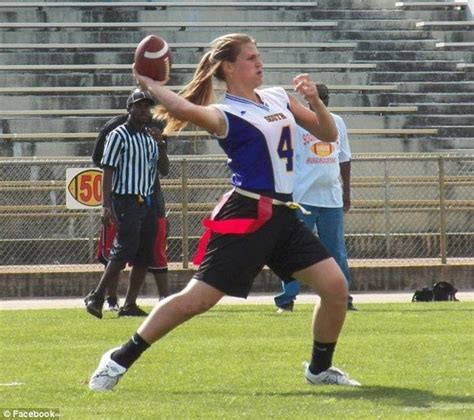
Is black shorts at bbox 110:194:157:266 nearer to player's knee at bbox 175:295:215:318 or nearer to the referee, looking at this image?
the referee

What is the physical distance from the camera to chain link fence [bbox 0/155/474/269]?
18.8 metres

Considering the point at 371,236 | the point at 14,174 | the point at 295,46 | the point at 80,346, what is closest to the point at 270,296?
the point at 371,236

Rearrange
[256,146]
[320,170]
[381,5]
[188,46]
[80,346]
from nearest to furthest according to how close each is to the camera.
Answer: [256,146] → [80,346] → [320,170] → [188,46] → [381,5]

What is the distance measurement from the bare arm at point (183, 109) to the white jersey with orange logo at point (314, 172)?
16.5 feet

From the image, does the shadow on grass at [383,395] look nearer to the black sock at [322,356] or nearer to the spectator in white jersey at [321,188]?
the black sock at [322,356]

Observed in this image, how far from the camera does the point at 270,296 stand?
17016 mm

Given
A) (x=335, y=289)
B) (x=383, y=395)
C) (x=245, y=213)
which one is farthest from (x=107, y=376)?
(x=383, y=395)

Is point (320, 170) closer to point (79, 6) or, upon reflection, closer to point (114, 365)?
point (114, 365)

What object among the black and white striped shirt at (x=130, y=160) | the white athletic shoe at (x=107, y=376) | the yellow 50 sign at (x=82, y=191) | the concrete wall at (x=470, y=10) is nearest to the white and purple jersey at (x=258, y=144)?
the white athletic shoe at (x=107, y=376)

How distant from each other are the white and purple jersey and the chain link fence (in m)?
10.3

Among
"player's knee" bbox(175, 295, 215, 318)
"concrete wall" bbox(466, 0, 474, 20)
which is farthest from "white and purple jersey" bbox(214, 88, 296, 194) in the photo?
"concrete wall" bbox(466, 0, 474, 20)

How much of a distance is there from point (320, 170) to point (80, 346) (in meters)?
3.07

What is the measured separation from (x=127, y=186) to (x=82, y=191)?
534 centimetres

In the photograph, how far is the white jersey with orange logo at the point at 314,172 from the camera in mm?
12750
